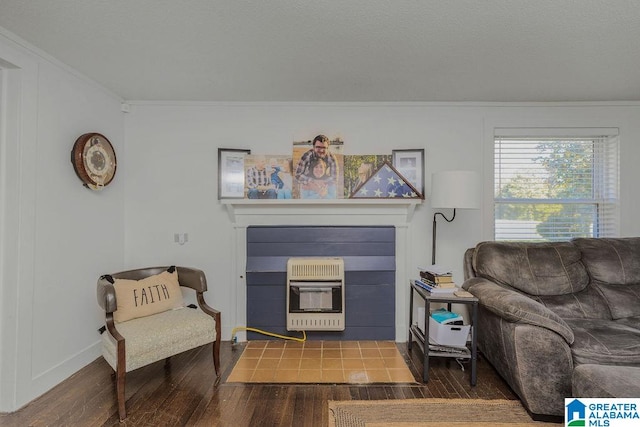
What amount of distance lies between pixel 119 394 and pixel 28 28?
7.37 feet

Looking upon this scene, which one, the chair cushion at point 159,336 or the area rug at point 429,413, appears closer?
the area rug at point 429,413

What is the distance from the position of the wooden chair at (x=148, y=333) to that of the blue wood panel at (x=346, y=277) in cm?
61

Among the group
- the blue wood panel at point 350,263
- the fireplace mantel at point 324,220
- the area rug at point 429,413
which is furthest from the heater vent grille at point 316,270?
the area rug at point 429,413

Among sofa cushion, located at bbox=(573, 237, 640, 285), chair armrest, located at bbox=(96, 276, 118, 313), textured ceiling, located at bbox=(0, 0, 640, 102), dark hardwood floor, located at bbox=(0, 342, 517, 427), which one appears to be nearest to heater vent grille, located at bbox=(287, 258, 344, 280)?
dark hardwood floor, located at bbox=(0, 342, 517, 427)

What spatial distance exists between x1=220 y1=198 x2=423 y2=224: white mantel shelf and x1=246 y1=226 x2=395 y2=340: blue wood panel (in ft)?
0.44

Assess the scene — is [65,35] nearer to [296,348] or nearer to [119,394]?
[119,394]

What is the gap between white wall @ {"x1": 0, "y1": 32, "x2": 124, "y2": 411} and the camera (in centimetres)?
205

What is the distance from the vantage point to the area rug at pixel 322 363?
7.73 ft

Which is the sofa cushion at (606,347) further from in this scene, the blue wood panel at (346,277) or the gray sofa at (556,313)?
the blue wood panel at (346,277)

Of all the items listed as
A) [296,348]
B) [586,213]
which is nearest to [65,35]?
[296,348]

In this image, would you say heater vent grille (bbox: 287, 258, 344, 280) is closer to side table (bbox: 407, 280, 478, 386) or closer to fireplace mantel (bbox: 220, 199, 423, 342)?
fireplace mantel (bbox: 220, 199, 423, 342)

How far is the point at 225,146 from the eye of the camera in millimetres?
3143

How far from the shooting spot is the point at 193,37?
1954mm

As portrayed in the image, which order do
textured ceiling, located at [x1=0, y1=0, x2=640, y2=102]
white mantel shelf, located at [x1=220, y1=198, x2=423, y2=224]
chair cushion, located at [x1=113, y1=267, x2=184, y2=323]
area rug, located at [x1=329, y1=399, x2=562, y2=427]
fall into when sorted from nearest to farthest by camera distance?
textured ceiling, located at [x1=0, y1=0, x2=640, y2=102], area rug, located at [x1=329, y1=399, x2=562, y2=427], chair cushion, located at [x1=113, y1=267, x2=184, y2=323], white mantel shelf, located at [x1=220, y1=198, x2=423, y2=224]
